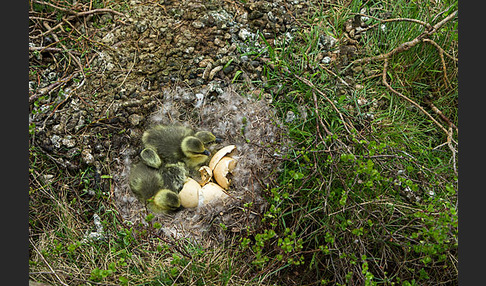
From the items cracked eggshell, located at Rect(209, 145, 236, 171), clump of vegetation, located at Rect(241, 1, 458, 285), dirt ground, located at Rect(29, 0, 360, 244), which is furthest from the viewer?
cracked eggshell, located at Rect(209, 145, 236, 171)

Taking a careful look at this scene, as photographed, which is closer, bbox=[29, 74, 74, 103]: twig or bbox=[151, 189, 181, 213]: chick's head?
bbox=[151, 189, 181, 213]: chick's head

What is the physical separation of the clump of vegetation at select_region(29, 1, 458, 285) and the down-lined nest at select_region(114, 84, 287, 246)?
0.09 m

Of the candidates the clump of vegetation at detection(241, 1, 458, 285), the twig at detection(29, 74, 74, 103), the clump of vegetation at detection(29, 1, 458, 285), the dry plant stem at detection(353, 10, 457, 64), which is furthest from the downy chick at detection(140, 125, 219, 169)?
the dry plant stem at detection(353, 10, 457, 64)

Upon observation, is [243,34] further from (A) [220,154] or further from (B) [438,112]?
(B) [438,112]

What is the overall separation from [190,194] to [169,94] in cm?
97

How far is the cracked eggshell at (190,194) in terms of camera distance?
3.26 meters

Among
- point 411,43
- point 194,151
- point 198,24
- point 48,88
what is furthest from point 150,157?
point 411,43

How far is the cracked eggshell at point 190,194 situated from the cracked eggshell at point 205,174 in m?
0.09

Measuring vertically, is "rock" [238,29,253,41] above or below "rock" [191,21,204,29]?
below

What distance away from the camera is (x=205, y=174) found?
3365 millimetres

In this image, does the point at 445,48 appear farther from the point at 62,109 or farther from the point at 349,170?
the point at 62,109

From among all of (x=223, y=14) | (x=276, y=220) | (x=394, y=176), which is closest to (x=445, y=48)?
(x=394, y=176)

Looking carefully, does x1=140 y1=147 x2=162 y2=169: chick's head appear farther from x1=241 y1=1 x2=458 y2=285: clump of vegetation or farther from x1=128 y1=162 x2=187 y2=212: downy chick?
x1=241 y1=1 x2=458 y2=285: clump of vegetation

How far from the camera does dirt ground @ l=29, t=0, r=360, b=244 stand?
326 centimetres
